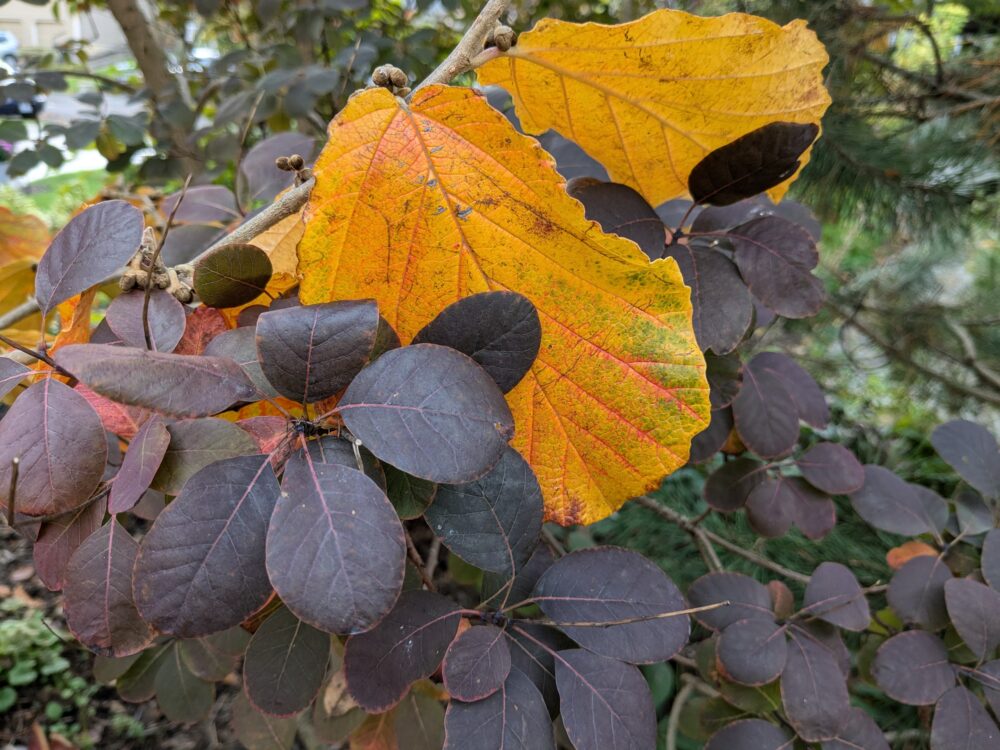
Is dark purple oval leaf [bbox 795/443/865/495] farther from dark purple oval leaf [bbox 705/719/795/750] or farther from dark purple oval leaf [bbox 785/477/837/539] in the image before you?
dark purple oval leaf [bbox 705/719/795/750]

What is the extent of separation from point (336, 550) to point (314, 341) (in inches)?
4.4

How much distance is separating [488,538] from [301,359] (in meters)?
0.18

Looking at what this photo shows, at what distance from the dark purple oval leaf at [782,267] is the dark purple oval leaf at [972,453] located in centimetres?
35

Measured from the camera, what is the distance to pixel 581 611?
0.45 m

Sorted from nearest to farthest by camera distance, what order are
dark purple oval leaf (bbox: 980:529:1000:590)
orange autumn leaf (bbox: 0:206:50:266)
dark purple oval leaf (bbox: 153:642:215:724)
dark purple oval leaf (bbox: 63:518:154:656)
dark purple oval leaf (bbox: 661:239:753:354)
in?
dark purple oval leaf (bbox: 63:518:154:656) < dark purple oval leaf (bbox: 661:239:753:354) < dark purple oval leaf (bbox: 980:529:1000:590) < dark purple oval leaf (bbox: 153:642:215:724) < orange autumn leaf (bbox: 0:206:50:266)

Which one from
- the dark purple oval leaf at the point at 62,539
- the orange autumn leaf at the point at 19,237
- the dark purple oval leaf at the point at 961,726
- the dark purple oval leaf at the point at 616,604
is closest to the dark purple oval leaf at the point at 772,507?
the dark purple oval leaf at the point at 961,726

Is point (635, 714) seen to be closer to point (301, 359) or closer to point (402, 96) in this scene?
point (301, 359)

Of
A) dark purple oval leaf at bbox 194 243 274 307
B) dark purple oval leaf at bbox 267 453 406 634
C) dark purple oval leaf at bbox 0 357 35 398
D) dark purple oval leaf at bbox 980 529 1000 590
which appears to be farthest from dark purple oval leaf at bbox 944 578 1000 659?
dark purple oval leaf at bbox 0 357 35 398

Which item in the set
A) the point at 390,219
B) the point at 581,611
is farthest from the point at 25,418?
the point at 581,611

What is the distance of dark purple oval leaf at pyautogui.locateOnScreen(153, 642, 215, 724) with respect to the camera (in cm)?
73

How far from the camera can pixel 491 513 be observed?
1.40ft

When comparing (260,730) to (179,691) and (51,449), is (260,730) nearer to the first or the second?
(179,691)

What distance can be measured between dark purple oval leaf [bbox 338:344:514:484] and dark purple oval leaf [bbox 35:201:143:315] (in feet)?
0.65

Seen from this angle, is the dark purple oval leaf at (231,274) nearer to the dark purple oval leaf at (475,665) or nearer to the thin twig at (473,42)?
the thin twig at (473,42)
